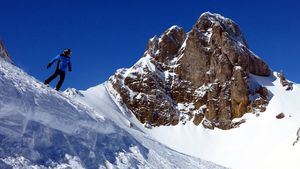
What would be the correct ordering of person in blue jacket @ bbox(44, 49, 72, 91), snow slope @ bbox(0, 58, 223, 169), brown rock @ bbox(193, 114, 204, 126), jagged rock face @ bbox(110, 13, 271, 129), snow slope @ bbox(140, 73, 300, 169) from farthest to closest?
brown rock @ bbox(193, 114, 204, 126), jagged rock face @ bbox(110, 13, 271, 129), snow slope @ bbox(140, 73, 300, 169), person in blue jacket @ bbox(44, 49, 72, 91), snow slope @ bbox(0, 58, 223, 169)

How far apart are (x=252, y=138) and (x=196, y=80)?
2981cm

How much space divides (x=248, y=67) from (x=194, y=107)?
23148mm

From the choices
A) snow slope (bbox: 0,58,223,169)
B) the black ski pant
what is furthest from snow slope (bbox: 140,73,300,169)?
snow slope (bbox: 0,58,223,169)

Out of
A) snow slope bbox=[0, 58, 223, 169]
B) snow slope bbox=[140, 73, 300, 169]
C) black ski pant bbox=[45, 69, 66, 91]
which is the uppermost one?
snow slope bbox=[140, 73, 300, 169]

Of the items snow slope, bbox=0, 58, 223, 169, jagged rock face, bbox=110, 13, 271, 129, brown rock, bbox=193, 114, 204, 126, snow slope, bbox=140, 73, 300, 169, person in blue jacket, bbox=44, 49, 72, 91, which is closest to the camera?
snow slope, bbox=0, 58, 223, 169

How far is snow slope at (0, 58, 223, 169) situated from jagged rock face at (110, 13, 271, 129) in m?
136

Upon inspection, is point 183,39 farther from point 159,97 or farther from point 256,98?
point 256,98

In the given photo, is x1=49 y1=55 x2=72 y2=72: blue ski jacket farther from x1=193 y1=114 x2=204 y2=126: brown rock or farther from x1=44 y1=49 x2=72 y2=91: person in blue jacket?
x1=193 y1=114 x2=204 y2=126: brown rock

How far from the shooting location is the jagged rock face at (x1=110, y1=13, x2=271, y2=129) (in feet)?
514

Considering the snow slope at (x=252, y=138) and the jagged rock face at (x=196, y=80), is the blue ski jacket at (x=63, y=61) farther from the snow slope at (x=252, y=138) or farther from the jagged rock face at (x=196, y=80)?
the jagged rock face at (x=196, y=80)

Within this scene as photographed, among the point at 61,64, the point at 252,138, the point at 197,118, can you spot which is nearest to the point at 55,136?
the point at 61,64

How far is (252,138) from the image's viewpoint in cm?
14850

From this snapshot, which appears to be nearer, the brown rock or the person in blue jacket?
the person in blue jacket

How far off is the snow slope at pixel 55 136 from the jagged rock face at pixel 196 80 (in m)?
136
